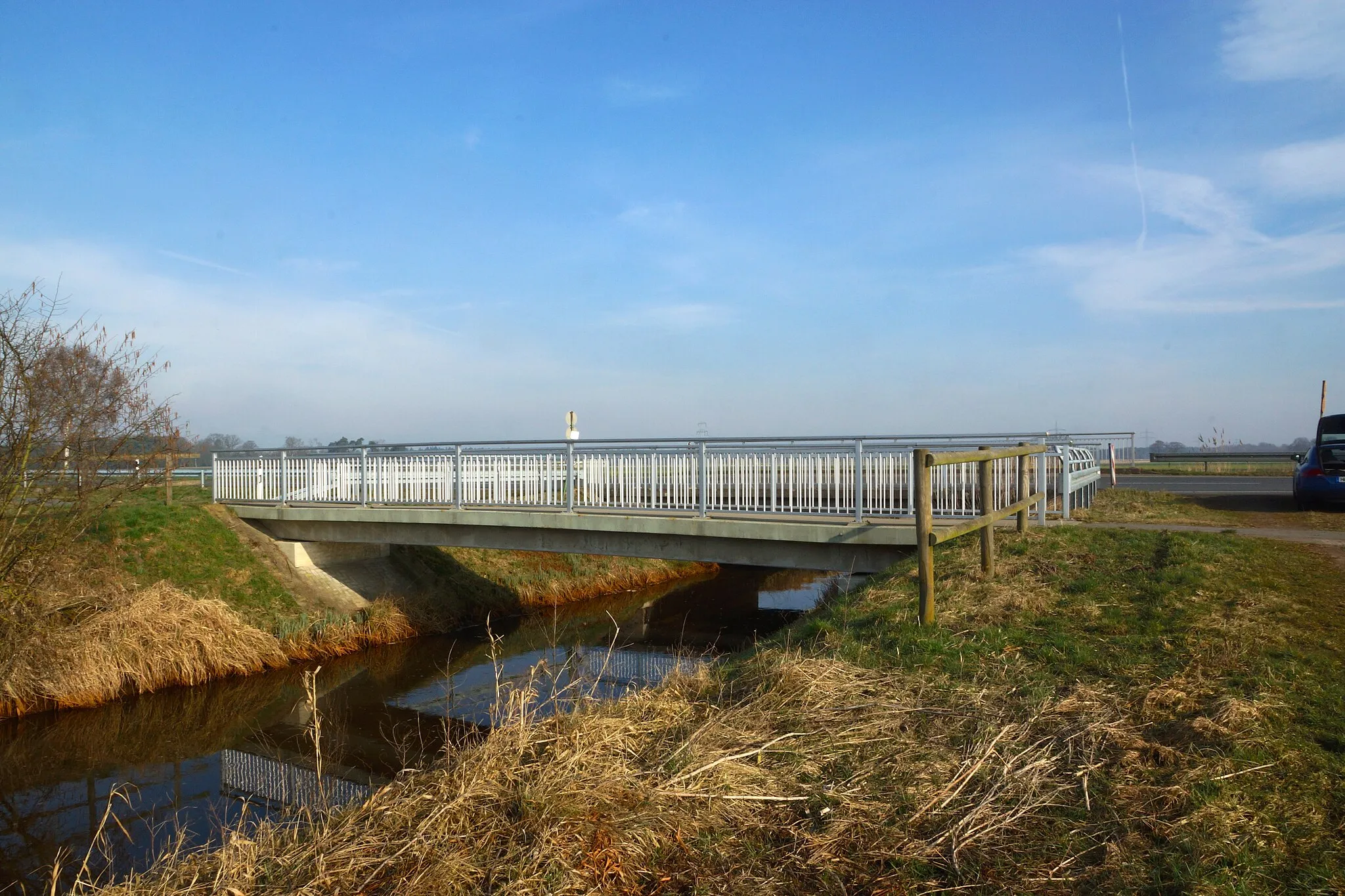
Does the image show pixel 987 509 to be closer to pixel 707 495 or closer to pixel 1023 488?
pixel 1023 488

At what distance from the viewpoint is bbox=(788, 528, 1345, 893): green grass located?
3607 millimetres

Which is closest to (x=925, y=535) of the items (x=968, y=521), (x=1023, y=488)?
(x=968, y=521)

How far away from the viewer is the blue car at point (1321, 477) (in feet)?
46.9

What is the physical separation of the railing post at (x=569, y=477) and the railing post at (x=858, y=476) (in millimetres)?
4675

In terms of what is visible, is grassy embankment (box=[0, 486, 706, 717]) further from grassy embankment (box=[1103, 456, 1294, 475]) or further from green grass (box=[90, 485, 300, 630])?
grassy embankment (box=[1103, 456, 1294, 475])

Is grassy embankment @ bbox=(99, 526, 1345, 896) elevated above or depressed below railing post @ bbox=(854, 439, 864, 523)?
below

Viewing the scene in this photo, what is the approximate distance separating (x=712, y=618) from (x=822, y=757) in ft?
44.5

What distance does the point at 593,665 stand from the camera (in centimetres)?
1312

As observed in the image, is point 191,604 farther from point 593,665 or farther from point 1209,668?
point 1209,668

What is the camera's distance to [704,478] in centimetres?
1241

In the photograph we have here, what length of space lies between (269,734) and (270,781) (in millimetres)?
1928

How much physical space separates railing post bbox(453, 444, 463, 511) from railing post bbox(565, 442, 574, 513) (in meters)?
2.42

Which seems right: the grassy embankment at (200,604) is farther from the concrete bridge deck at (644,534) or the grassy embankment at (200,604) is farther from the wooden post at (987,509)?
the wooden post at (987,509)


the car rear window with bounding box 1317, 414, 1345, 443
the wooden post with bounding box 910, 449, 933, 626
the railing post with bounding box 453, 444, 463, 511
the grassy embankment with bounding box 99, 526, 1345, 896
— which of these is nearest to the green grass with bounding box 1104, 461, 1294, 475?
the car rear window with bounding box 1317, 414, 1345, 443
